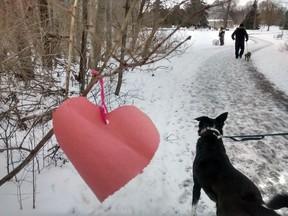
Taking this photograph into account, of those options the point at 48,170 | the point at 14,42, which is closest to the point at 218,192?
the point at 48,170

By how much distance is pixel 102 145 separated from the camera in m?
1.09

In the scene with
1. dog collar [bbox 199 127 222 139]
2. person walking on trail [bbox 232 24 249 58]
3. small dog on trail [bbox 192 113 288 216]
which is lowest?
small dog on trail [bbox 192 113 288 216]

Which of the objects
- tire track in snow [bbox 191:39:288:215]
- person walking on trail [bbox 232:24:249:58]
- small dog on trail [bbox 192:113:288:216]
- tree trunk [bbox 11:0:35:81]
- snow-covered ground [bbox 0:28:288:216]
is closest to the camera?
small dog on trail [bbox 192:113:288:216]

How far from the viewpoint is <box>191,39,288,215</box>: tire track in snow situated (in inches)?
189

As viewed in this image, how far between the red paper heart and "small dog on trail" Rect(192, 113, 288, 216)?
1.62 meters

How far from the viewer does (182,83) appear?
11633 millimetres

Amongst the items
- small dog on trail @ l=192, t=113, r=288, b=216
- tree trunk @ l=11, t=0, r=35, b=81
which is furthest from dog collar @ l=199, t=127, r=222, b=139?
tree trunk @ l=11, t=0, r=35, b=81

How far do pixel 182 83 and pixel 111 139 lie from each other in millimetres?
10676

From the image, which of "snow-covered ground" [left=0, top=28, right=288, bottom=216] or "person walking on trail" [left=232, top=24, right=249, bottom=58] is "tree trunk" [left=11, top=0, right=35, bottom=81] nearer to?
"snow-covered ground" [left=0, top=28, right=288, bottom=216]

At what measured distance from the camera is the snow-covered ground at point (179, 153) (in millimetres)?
3734

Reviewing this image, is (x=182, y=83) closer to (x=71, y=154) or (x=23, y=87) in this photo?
(x=23, y=87)

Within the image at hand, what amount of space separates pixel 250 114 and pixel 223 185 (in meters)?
5.41

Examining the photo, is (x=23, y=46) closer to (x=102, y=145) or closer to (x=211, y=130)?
(x=211, y=130)

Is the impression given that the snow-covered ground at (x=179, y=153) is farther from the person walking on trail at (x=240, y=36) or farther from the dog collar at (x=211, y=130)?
the person walking on trail at (x=240, y=36)
